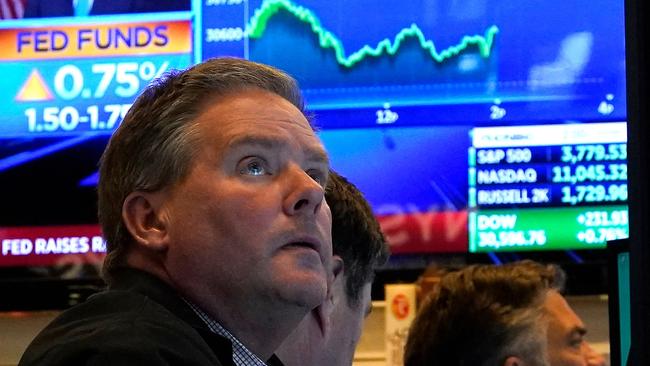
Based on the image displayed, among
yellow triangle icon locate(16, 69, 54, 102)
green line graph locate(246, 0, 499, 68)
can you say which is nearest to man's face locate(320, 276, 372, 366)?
green line graph locate(246, 0, 499, 68)

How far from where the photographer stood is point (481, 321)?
2.13 metres

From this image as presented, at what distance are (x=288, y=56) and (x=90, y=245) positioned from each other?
0.70 meters

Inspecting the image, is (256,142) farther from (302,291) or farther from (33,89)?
(33,89)

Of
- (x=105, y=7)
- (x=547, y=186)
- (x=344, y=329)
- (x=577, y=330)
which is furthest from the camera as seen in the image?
(x=105, y=7)

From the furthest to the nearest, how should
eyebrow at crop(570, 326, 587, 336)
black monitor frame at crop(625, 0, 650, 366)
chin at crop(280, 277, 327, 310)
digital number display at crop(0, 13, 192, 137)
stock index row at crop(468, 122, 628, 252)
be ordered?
digital number display at crop(0, 13, 192, 137) → stock index row at crop(468, 122, 628, 252) → eyebrow at crop(570, 326, 587, 336) → chin at crop(280, 277, 327, 310) → black monitor frame at crop(625, 0, 650, 366)

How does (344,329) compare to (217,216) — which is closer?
(217,216)

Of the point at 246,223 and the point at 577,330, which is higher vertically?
the point at 246,223

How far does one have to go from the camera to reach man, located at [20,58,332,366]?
46.2 inches

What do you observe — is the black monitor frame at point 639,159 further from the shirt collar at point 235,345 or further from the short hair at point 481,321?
the short hair at point 481,321

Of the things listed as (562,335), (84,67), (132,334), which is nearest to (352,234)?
(562,335)

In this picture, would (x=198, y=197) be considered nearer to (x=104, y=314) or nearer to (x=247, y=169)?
(x=247, y=169)

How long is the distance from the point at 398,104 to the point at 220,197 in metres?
1.88

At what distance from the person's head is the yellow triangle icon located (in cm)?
193

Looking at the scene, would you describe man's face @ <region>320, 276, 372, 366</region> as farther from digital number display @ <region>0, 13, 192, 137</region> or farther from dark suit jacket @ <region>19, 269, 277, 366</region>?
digital number display @ <region>0, 13, 192, 137</region>
